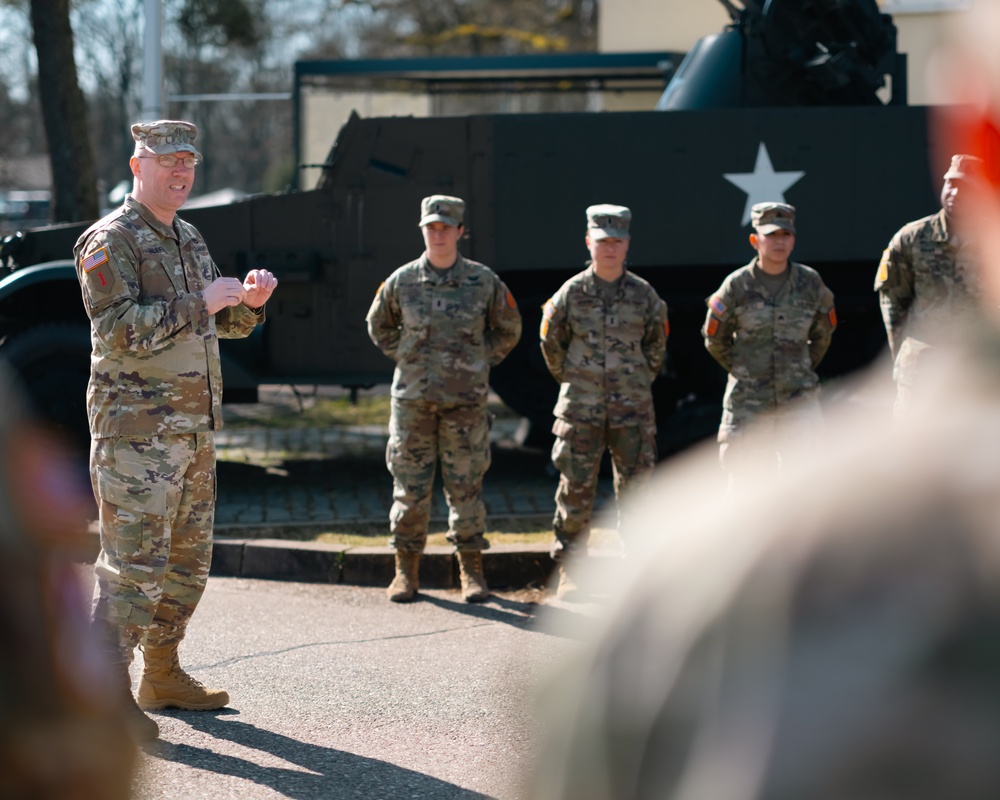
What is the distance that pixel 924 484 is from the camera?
926 millimetres

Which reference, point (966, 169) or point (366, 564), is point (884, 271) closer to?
point (966, 169)

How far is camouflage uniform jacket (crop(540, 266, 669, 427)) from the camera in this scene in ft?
19.6

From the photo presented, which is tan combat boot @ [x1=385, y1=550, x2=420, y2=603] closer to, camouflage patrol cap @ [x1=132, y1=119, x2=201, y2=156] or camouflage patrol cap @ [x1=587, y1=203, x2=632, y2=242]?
camouflage patrol cap @ [x1=587, y1=203, x2=632, y2=242]

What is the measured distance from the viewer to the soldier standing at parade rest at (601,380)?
5.98 m

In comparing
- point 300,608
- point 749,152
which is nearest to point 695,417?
point 749,152

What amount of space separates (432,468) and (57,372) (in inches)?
106

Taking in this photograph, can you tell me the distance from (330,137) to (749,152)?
153 inches

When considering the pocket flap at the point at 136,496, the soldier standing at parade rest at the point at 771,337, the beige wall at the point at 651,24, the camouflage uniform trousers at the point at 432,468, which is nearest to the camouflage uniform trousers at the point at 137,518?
the pocket flap at the point at 136,496

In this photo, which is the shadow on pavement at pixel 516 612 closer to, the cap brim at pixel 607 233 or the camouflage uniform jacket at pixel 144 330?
the cap brim at pixel 607 233

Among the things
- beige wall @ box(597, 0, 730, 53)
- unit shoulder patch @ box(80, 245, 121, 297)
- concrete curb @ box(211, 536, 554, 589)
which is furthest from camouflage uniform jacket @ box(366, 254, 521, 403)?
beige wall @ box(597, 0, 730, 53)

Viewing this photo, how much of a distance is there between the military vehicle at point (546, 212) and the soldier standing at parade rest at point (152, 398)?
3.79m

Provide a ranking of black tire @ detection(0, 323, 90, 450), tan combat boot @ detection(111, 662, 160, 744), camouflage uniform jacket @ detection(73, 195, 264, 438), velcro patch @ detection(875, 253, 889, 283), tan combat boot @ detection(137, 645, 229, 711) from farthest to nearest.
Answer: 1. black tire @ detection(0, 323, 90, 450)
2. velcro patch @ detection(875, 253, 889, 283)
3. tan combat boot @ detection(137, 645, 229, 711)
4. camouflage uniform jacket @ detection(73, 195, 264, 438)
5. tan combat boot @ detection(111, 662, 160, 744)

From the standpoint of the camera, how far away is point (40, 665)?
124 centimetres

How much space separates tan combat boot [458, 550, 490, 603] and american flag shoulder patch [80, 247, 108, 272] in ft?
8.18
